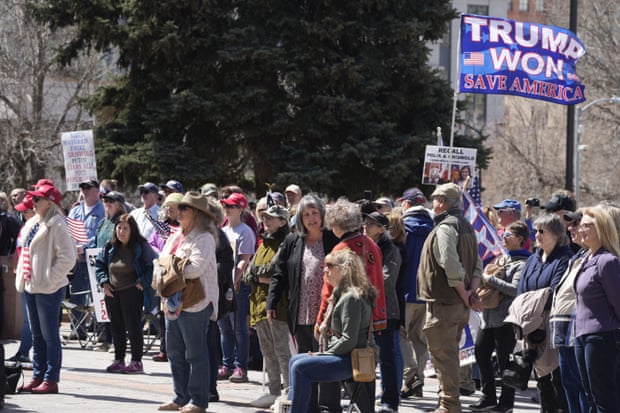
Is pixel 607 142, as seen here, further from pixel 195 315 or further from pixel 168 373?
pixel 195 315

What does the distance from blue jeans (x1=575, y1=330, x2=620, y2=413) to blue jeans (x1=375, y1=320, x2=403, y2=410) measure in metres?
2.23

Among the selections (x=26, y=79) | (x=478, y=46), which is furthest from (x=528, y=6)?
(x=478, y=46)

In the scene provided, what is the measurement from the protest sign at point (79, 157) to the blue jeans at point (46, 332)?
24.7 feet

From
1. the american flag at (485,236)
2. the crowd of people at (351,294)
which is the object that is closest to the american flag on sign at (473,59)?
the american flag at (485,236)

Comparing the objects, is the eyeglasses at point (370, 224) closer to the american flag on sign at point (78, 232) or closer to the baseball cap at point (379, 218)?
the baseball cap at point (379, 218)

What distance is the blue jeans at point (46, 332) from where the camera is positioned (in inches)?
419

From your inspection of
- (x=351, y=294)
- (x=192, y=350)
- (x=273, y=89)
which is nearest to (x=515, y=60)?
(x=273, y=89)

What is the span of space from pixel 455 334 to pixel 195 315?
7.63 ft

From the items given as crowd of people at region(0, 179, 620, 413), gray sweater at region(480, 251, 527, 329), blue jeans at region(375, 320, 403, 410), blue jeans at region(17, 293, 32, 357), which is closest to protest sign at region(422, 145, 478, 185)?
crowd of people at region(0, 179, 620, 413)

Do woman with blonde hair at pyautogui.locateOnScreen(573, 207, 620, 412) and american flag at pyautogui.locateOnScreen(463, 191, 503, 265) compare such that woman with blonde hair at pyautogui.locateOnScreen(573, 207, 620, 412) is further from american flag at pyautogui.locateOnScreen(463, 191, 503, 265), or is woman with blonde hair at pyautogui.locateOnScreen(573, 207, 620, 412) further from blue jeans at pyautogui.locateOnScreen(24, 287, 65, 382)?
blue jeans at pyautogui.locateOnScreen(24, 287, 65, 382)

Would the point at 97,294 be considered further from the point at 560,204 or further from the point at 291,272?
the point at 560,204

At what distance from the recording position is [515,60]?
16.6m

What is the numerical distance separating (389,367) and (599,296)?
2.48 meters

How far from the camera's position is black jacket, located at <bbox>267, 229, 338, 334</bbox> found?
9141 millimetres
